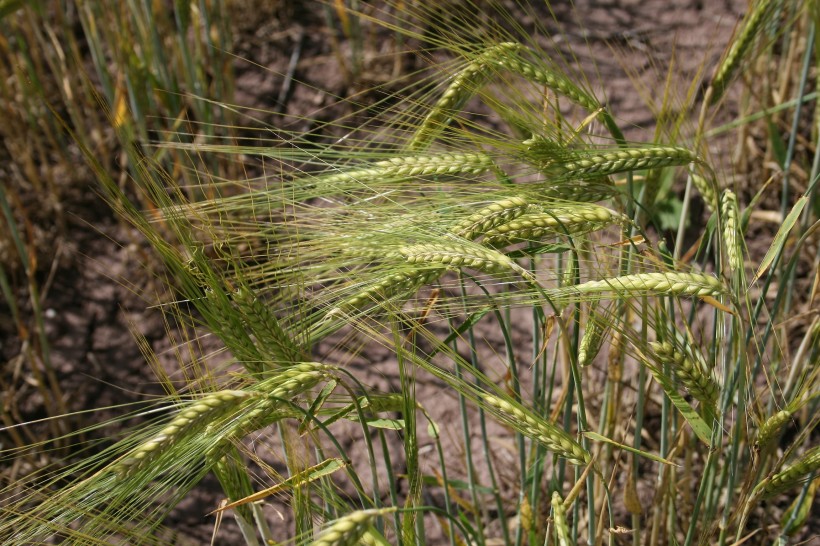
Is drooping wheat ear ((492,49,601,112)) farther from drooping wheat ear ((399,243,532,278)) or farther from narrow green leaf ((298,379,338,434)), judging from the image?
narrow green leaf ((298,379,338,434))

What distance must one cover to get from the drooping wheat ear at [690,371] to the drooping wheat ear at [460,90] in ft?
1.26

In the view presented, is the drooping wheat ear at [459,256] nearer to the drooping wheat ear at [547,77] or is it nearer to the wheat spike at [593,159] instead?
the wheat spike at [593,159]

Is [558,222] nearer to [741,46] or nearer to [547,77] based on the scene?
[547,77]

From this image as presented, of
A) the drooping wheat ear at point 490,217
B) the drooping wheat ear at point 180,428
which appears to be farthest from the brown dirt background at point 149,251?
the drooping wheat ear at point 180,428

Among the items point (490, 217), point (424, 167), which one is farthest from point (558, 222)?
point (424, 167)

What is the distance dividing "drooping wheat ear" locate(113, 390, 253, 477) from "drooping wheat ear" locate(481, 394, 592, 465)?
0.27m

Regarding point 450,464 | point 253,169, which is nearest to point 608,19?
point 253,169

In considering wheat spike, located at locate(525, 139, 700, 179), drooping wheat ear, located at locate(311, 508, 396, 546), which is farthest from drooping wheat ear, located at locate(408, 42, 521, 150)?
drooping wheat ear, located at locate(311, 508, 396, 546)

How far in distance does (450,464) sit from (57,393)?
881 millimetres

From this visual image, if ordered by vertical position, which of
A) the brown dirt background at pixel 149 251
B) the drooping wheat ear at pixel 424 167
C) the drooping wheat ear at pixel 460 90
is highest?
the drooping wheat ear at pixel 460 90

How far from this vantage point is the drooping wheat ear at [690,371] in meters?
0.93

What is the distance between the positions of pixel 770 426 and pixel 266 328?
0.56m

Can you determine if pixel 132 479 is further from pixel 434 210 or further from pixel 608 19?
pixel 608 19

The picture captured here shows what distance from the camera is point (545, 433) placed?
35.5 inches
